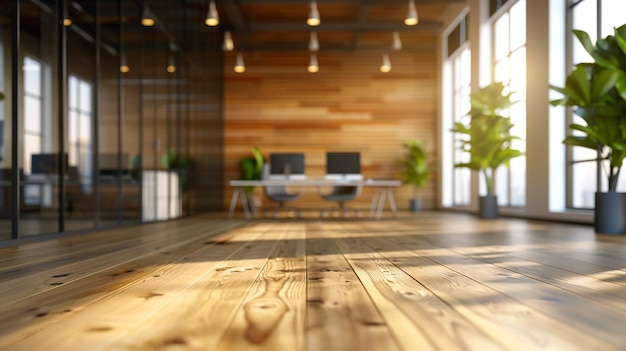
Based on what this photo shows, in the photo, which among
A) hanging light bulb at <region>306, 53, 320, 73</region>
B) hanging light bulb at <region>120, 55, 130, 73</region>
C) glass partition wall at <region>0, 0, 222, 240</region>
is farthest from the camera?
hanging light bulb at <region>306, 53, 320, 73</region>

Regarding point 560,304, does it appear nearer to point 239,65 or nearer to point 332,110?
point 239,65

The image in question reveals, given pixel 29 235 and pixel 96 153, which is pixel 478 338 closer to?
pixel 29 235

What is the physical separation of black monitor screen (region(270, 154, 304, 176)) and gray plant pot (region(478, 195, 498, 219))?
265cm

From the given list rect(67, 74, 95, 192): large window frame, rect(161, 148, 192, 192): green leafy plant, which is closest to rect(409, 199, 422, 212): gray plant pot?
rect(161, 148, 192, 192): green leafy plant

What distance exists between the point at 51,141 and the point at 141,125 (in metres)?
2.21

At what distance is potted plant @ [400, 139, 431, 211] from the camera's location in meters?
11.4

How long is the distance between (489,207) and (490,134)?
1.01 m

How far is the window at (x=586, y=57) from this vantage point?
5680 millimetres

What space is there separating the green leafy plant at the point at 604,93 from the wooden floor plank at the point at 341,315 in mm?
3069

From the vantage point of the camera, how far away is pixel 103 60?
5480mm

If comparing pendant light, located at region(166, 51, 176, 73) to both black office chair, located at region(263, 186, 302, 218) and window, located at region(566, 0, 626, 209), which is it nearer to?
black office chair, located at region(263, 186, 302, 218)

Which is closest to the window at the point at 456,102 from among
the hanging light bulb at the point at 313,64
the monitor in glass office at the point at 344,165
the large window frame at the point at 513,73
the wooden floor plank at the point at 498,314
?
the large window frame at the point at 513,73

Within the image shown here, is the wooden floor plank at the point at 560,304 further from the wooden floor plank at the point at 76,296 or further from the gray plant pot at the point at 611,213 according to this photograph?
the gray plant pot at the point at 611,213

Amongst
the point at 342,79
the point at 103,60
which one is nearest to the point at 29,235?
the point at 103,60
